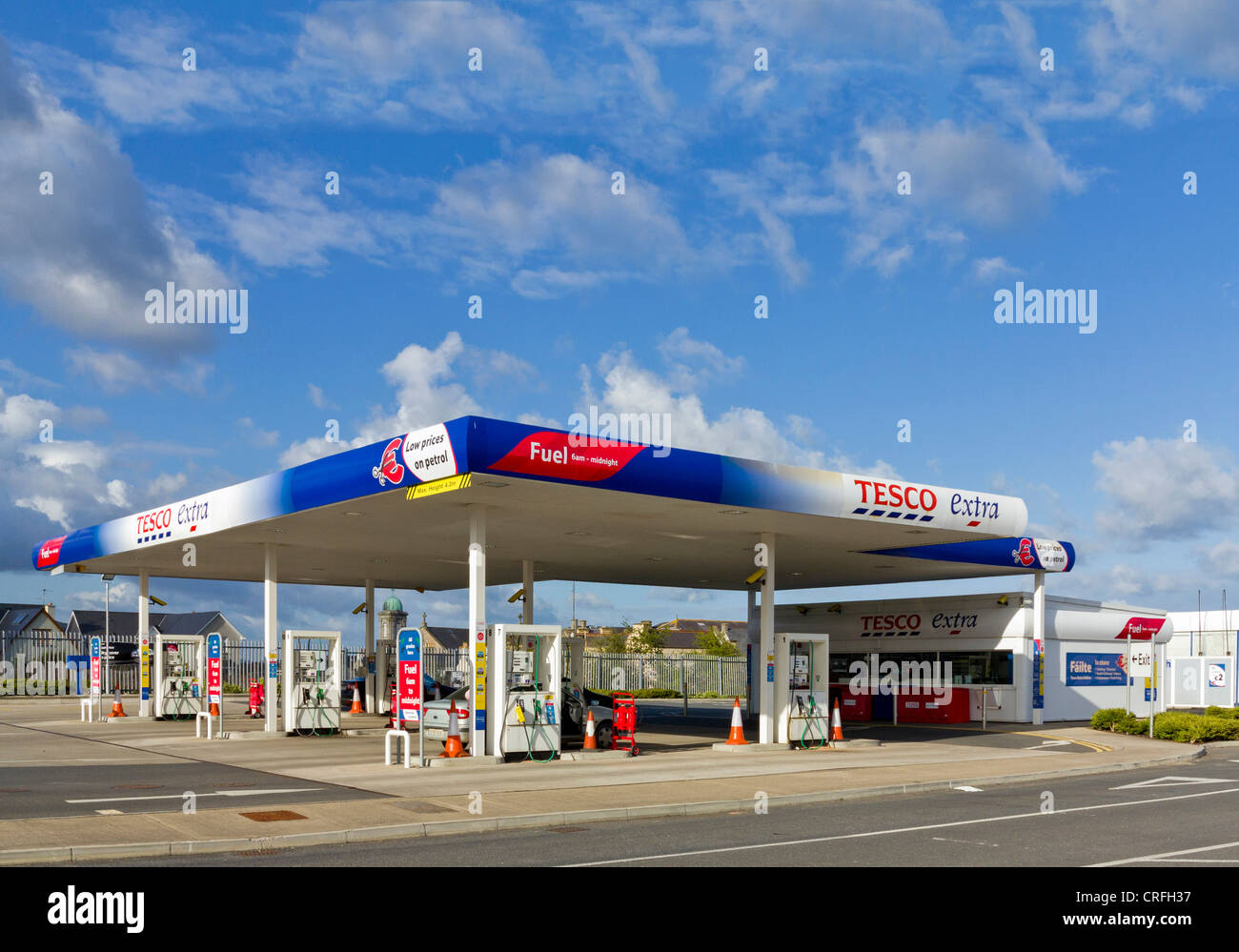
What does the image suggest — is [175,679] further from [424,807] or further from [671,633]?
[671,633]

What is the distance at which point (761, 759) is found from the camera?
21.9 m

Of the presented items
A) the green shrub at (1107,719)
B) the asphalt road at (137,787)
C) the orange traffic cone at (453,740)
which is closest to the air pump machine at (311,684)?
the asphalt road at (137,787)

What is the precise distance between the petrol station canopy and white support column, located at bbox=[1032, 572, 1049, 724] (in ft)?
2.00

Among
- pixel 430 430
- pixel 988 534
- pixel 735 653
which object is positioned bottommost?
pixel 735 653

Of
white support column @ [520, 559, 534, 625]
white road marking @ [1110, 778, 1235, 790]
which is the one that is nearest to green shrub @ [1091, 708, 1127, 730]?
white road marking @ [1110, 778, 1235, 790]

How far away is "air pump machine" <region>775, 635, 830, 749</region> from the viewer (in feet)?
81.8

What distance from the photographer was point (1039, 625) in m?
32.2

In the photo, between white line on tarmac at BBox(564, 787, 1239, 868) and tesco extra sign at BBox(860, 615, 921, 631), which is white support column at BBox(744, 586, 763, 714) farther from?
white line on tarmac at BBox(564, 787, 1239, 868)

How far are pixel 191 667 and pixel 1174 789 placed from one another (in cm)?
2679

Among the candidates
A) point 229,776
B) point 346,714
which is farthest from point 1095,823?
point 346,714

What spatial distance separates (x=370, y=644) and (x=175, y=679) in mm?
7770

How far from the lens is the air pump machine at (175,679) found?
1315 inches
